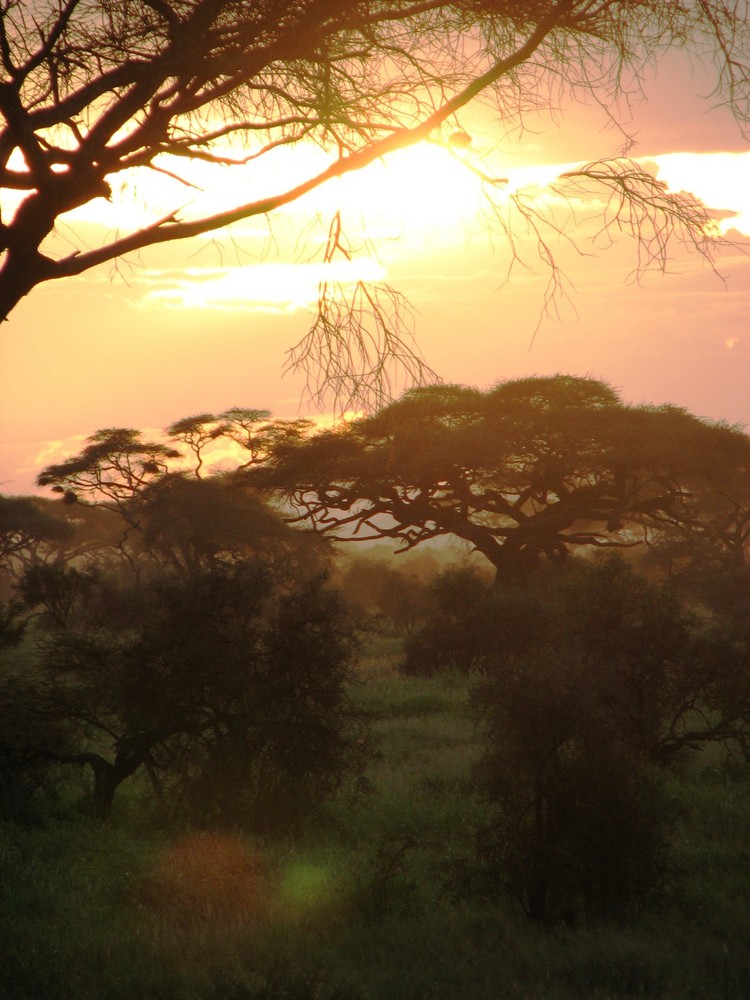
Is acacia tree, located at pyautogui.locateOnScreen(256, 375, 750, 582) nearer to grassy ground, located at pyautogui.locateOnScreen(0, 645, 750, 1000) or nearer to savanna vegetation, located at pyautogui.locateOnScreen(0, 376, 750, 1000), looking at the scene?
savanna vegetation, located at pyautogui.locateOnScreen(0, 376, 750, 1000)

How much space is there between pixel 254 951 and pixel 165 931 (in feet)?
2.17

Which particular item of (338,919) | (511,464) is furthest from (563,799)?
(511,464)

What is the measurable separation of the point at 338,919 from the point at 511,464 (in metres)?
22.0

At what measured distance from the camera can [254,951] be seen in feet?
21.3

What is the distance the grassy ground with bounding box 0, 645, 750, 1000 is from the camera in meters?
5.83

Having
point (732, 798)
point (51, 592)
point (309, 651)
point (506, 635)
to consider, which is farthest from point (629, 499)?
point (309, 651)

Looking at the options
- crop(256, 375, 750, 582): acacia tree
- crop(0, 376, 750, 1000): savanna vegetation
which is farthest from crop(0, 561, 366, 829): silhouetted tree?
crop(256, 375, 750, 582): acacia tree

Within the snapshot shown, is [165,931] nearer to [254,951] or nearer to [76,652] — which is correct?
[254,951]

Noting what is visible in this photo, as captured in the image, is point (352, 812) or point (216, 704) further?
point (352, 812)

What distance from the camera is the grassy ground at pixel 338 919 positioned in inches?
230

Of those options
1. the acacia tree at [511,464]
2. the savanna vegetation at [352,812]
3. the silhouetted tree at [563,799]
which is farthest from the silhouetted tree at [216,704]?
the acacia tree at [511,464]

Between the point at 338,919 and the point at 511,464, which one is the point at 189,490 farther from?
the point at 338,919

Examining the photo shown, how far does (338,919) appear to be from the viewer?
25.1 ft

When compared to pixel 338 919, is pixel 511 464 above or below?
above
